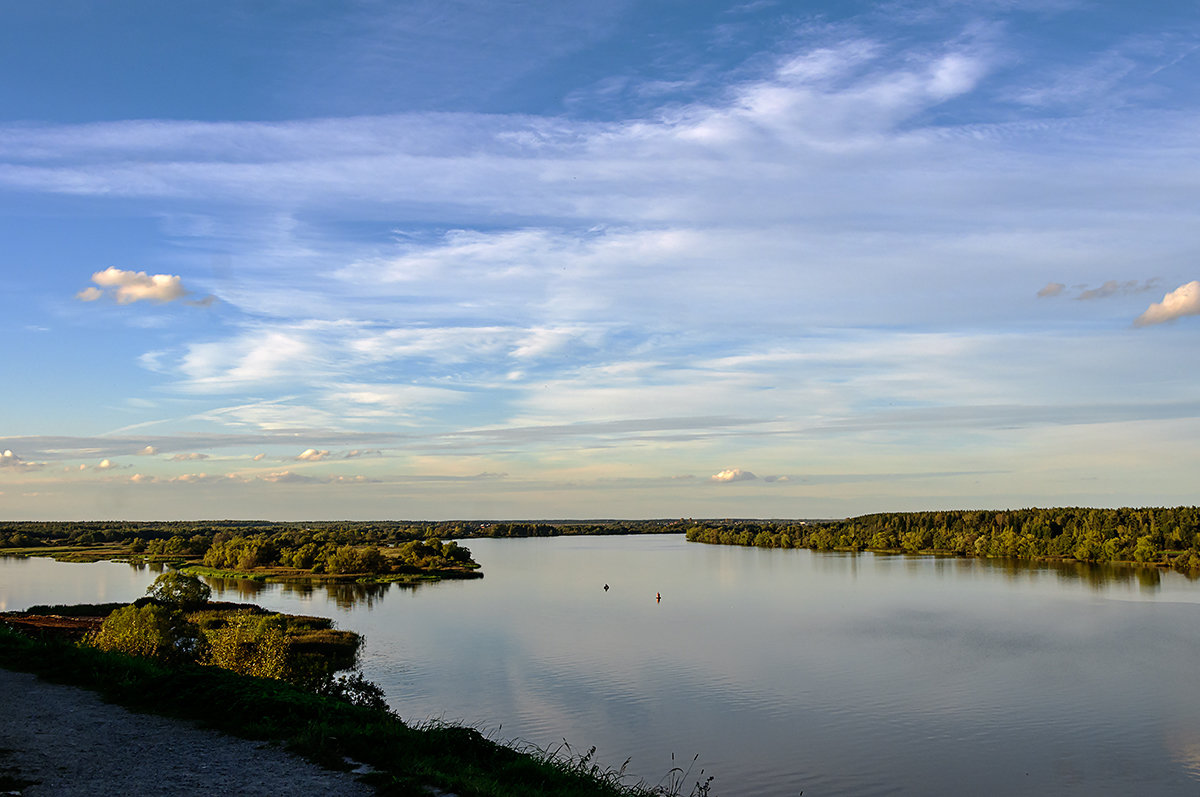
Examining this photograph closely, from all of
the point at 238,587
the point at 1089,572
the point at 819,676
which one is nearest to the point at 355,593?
the point at 238,587

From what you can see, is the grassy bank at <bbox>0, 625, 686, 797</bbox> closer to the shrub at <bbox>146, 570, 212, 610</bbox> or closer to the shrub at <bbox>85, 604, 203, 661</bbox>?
the shrub at <bbox>85, 604, 203, 661</bbox>

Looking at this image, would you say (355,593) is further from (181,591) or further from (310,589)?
(181,591)

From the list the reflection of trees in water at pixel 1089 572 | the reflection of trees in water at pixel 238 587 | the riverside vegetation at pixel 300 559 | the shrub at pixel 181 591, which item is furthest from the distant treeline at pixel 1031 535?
the shrub at pixel 181 591

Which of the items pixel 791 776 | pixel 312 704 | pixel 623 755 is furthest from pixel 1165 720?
pixel 312 704

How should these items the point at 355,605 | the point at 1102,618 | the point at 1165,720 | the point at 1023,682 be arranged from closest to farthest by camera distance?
the point at 1165,720 < the point at 1023,682 < the point at 1102,618 < the point at 355,605

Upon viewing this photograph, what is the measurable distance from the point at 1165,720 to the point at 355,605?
1800 inches

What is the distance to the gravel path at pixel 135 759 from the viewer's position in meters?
8.32

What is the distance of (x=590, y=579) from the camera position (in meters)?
76.6

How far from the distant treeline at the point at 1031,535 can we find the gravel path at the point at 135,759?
3899 inches

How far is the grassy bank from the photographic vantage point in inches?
363

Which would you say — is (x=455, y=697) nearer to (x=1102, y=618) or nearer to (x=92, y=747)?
(x=92, y=747)

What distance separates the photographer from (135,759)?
29.7ft

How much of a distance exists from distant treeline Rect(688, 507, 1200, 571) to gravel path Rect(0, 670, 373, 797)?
325 feet

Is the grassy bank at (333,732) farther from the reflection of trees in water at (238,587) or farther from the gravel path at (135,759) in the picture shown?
the reflection of trees in water at (238,587)
